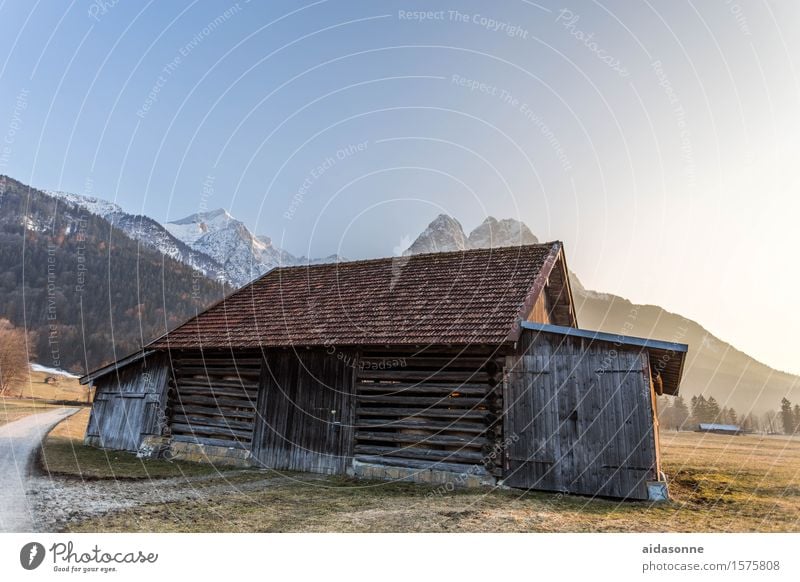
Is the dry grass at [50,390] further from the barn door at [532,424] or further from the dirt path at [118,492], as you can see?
the barn door at [532,424]

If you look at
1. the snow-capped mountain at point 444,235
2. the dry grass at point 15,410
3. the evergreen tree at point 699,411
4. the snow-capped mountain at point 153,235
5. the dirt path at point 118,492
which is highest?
the snow-capped mountain at point 153,235

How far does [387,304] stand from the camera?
47.3 feet

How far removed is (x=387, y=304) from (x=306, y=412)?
13.0ft

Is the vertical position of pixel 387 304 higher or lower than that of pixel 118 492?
higher

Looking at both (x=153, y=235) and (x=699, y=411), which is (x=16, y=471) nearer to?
(x=699, y=411)

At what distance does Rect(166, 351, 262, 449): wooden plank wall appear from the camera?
573 inches

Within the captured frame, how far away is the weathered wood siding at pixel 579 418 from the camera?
10.5 meters

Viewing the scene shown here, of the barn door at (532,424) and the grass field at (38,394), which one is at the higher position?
the barn door at (532,424)

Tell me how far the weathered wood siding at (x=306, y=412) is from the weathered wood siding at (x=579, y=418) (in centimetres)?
456

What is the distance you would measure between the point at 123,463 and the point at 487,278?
39.9 feet

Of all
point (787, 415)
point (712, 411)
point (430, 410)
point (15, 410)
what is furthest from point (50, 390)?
point (787, 415)

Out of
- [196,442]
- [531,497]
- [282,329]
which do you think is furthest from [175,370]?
[531,497]

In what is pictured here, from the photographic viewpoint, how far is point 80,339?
6981cm

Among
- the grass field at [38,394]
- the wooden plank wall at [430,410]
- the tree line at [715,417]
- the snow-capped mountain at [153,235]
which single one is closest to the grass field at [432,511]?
the wooden plank wall at [430,410]
